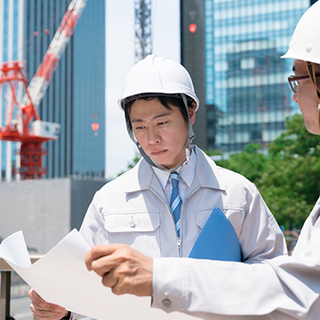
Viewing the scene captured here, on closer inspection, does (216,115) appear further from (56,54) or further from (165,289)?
(165,289)

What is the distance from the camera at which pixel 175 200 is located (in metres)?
1.59

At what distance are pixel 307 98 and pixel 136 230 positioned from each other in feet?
2.47

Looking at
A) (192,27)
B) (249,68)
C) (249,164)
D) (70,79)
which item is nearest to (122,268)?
(192,27)

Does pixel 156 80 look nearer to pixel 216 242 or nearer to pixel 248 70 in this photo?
pixel 216 242

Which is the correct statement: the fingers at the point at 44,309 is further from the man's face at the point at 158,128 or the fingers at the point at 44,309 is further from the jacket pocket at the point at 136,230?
the man's face at the point at 158,128

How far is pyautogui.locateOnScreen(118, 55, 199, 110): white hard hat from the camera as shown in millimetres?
1550

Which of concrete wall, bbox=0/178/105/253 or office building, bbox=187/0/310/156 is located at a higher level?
office building, bbox=187/0/310/156

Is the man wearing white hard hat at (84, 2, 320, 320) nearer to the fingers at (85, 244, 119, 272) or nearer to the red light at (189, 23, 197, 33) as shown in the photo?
the fingers at (85, 244, 119, 272)

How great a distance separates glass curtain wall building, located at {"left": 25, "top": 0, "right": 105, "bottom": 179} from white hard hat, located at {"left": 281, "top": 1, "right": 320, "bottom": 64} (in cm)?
5790

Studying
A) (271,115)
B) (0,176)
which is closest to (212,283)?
(271,115)

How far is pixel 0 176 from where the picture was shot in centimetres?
5556

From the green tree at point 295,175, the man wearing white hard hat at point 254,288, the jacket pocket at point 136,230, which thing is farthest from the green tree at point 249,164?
the man wearing white hard hat at point 254,288


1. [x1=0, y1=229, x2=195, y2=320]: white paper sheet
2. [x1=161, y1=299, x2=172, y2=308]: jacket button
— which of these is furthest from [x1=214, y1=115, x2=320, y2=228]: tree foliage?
[x1=161, y1=299, x2=172, y2=308]: jacket button

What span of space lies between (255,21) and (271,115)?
35.6ft
